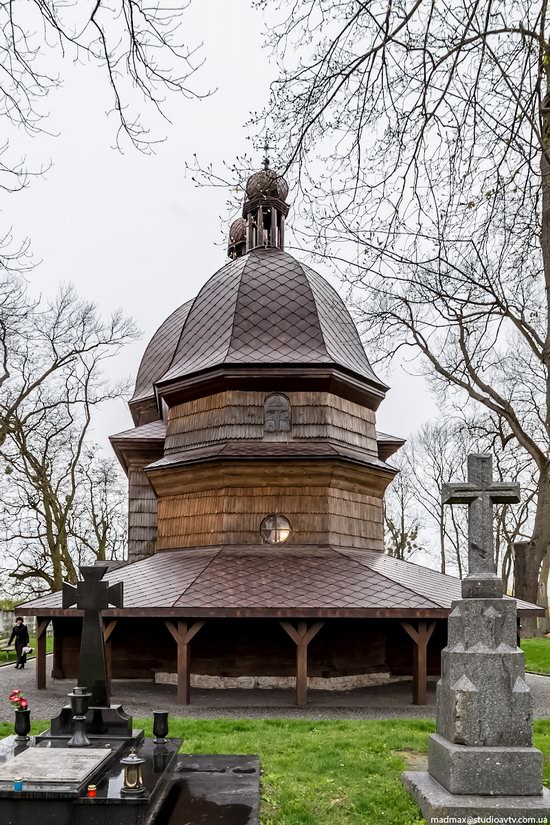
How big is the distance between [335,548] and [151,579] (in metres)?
3.89

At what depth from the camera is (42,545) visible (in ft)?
99.7

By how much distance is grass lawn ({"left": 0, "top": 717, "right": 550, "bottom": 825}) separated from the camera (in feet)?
20.3

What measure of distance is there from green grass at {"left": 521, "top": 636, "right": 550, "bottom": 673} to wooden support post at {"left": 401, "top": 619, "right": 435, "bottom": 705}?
6351 mm

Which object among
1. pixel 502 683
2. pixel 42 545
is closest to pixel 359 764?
pixel 502 683

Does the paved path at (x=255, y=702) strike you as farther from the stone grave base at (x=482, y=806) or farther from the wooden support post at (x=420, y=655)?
the stone grave base at (x=482, y=806)

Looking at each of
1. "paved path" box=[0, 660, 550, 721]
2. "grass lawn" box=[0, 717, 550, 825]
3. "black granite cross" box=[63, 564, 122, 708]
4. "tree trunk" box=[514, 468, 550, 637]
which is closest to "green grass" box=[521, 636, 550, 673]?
"tree trunk" box=[514, 468, 550, 637]

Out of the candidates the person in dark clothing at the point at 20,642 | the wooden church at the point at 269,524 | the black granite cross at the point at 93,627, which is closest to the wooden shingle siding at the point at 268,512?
the wooden church at the point at 269,524

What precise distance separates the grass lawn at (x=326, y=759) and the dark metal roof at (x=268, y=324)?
818cm

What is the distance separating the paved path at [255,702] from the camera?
11.8 m

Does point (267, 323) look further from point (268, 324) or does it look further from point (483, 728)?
point (483, 728)

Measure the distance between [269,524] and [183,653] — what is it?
3.62 meters

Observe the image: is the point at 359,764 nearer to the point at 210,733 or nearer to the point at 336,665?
the point at 210,733

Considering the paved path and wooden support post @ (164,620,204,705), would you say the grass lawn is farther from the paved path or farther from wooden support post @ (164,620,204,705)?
wooden support post @ (164,620,204,705)

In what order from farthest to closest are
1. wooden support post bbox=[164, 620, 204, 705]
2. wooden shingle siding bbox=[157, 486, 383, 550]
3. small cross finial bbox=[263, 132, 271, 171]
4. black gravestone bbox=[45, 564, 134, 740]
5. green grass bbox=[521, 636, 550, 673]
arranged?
green grass bbox=[521, 636, 550, 673], wooden shingle siding bbox=[157, 486, 383, 550], wooden support post bbox=[164, 620, 204, 705], black gravestone bbox=[45, 564, 134, 740], small cross finial bbox=[263, 132, 271, 171]
